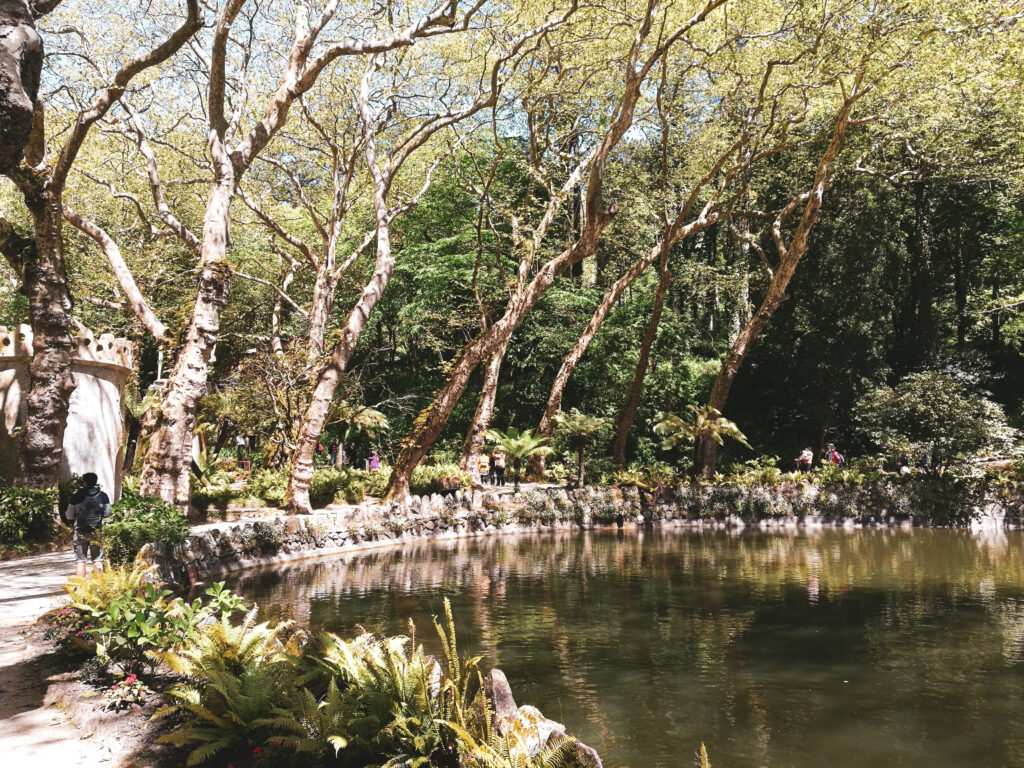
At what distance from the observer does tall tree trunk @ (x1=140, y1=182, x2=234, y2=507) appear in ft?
36.4

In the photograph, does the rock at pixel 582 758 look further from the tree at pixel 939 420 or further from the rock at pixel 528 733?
the tree at pixel 939 420

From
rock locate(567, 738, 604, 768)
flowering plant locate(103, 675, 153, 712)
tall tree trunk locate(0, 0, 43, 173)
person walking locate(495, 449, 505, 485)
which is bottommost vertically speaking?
flowering plant locate(103, 675, 153, 712)

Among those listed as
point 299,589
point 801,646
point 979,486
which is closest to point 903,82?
point 979,486

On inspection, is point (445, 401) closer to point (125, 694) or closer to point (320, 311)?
point (320, 311)

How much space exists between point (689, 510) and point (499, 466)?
5634mm

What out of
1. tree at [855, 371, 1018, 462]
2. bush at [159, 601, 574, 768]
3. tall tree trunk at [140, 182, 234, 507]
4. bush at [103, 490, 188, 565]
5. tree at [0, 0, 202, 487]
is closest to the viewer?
bush at [159, 601, 574, 768]

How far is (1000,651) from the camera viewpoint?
743 cm

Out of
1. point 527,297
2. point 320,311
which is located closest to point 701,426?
point 527,297

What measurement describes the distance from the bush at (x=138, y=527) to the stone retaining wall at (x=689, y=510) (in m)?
5.18

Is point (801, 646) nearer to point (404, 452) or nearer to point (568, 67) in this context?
point (404, 452)

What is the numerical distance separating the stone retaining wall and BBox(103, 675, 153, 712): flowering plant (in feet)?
32.5

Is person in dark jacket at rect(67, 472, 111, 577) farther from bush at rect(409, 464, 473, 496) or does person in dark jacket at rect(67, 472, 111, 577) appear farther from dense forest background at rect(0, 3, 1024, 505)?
bush at rect(409, 464, 473, 496)

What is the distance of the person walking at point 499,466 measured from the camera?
21531mm

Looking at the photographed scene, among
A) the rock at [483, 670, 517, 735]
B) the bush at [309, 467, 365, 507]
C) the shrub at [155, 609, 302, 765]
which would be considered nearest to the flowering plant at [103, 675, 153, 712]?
the shrub at [155, 609, 302, 765]
